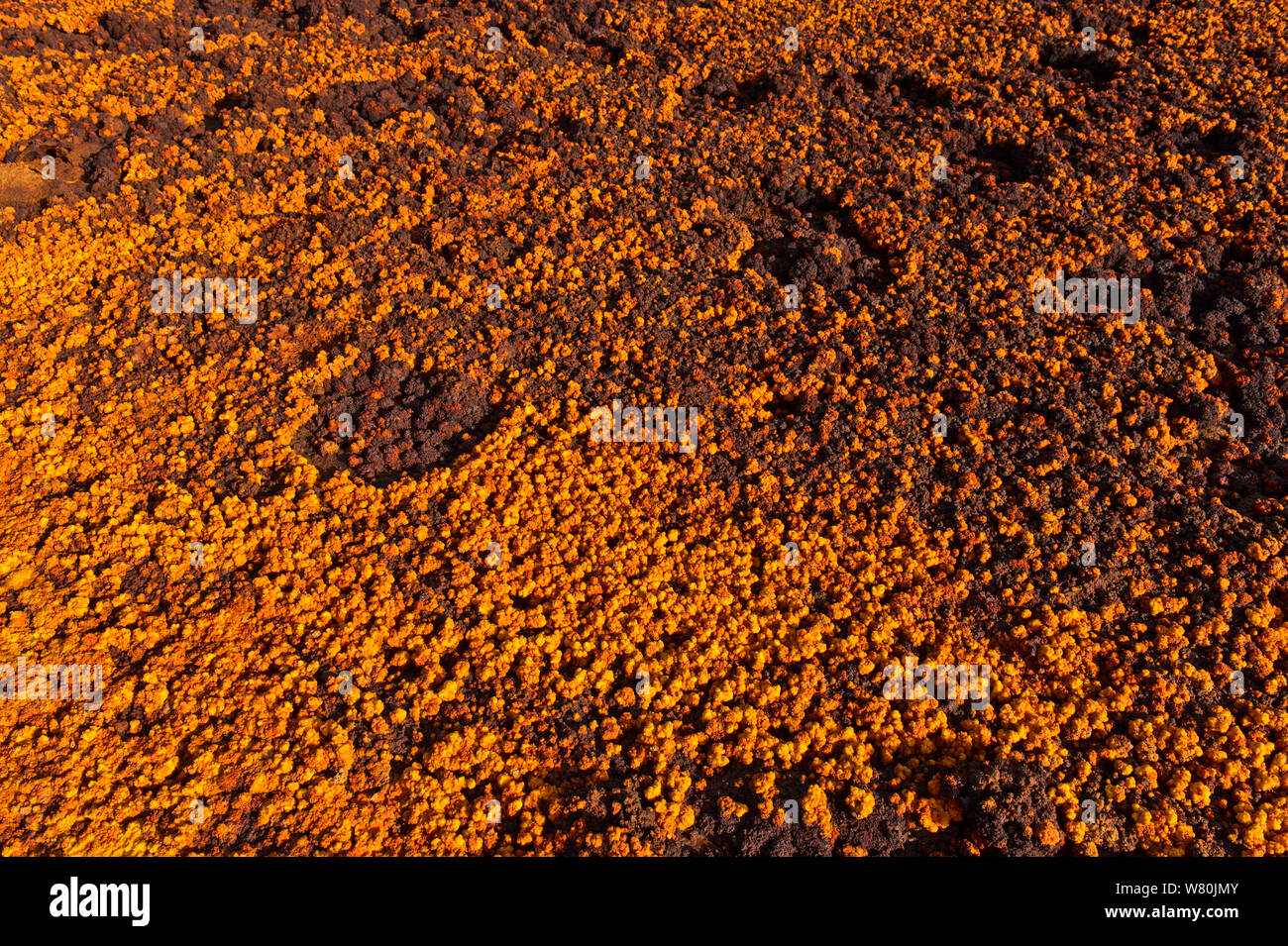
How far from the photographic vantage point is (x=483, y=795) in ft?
11.0

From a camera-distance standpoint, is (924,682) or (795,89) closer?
(924,682)

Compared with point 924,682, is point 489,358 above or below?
above

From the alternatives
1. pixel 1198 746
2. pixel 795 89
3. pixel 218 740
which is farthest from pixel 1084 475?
pixel 218 740

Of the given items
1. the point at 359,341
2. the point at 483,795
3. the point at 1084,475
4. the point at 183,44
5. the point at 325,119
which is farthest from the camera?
the point at 183,44

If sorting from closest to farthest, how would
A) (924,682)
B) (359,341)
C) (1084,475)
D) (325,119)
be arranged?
1. (924,682)
2. (1084,475)
3. (359,341)
4. (325,119)

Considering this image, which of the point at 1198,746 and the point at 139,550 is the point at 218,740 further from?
the point at 1198,746

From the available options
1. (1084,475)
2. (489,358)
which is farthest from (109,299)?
(1084,475)

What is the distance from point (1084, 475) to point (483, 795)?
363 centimetres

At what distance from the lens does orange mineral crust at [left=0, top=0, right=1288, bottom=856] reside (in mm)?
3410

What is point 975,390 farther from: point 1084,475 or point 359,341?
point 359,341

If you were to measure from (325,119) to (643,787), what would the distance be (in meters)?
5.86

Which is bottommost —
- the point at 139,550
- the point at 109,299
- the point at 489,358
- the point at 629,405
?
the point at 139,550

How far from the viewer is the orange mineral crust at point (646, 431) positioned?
134 inches

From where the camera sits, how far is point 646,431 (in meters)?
4.61
